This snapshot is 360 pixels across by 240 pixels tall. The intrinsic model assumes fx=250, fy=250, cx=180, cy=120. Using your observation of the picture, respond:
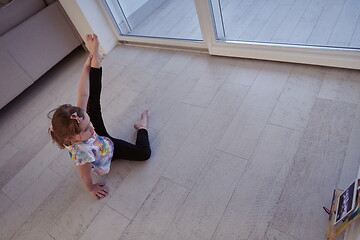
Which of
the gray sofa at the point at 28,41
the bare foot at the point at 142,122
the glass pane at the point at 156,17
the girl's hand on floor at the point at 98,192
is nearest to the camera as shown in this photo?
the girl's hand on floor at the point at 98,192

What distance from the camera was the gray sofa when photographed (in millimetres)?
1988

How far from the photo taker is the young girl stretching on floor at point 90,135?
1034mm

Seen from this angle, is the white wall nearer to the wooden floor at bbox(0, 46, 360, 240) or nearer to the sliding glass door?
the sliding glass door

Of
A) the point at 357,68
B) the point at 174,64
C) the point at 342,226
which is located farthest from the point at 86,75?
the point at 357,68

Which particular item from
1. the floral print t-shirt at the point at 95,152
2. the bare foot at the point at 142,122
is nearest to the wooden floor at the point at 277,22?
the bare foot at the point at 142,122

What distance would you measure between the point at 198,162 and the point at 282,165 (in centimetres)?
41

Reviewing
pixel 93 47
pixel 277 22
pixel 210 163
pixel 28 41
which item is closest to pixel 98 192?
pixel 210 163

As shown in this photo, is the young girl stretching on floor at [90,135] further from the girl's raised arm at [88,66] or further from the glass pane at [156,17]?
the glass pane at [156,17]

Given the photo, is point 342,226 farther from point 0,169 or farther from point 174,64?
point 0,169

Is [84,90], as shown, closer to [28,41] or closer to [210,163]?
[210,163]

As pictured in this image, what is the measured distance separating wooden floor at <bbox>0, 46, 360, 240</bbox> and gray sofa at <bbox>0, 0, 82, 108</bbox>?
0.51 meters

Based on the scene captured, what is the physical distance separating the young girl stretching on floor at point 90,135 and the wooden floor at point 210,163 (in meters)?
0.08

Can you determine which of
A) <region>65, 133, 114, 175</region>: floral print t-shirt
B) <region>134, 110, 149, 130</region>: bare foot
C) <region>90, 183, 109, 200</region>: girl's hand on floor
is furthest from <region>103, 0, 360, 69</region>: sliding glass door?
<region>90, 183, 109, 200</region>: girl's hand on floor

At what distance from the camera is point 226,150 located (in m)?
1.30
